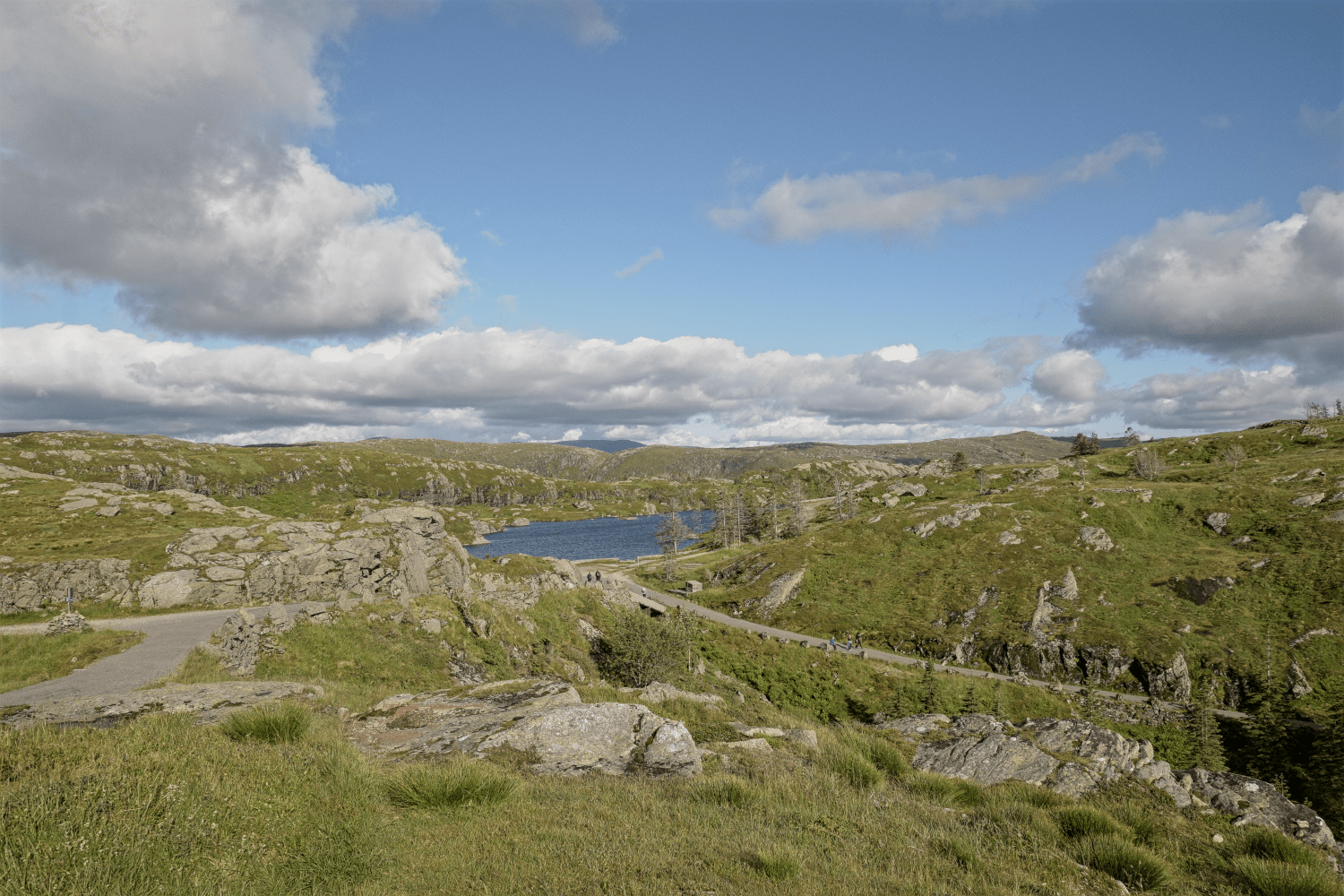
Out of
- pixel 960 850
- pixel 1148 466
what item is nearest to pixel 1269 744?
pixel 960 850

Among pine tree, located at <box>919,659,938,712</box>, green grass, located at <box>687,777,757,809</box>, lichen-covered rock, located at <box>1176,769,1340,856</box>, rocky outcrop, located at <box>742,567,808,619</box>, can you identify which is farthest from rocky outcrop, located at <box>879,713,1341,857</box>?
rocky outcrop, located at <box>742,567,808,619</box>

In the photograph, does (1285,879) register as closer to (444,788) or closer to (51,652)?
(444,788)

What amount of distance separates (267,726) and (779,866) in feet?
32.5

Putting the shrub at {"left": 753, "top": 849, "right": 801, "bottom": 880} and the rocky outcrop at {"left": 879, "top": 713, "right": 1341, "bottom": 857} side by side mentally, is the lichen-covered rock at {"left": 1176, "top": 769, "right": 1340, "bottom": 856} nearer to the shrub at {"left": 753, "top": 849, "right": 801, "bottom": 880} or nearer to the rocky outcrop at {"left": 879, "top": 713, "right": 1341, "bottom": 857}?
the rocky outcrop at {"left": 879, "top": 713, "right": 1341, "bottom": 857}

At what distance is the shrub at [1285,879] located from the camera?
8250 mm

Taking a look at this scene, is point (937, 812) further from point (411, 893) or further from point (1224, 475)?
point (1224, 475)

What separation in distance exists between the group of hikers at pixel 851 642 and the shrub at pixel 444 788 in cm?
6347

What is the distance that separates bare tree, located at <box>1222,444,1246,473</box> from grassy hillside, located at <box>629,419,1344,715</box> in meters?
17.2

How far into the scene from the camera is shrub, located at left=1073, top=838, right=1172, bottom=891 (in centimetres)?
831

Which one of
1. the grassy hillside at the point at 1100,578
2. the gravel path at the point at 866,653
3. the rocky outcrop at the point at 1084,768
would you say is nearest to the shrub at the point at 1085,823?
the rocky outcrop at the point at 1084,768

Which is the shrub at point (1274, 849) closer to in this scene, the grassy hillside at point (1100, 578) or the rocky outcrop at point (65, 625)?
the rocky outcrop at point (65, 625)

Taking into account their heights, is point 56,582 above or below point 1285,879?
below

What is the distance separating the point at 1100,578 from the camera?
71.6 meters

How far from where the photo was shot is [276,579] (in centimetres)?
4109
